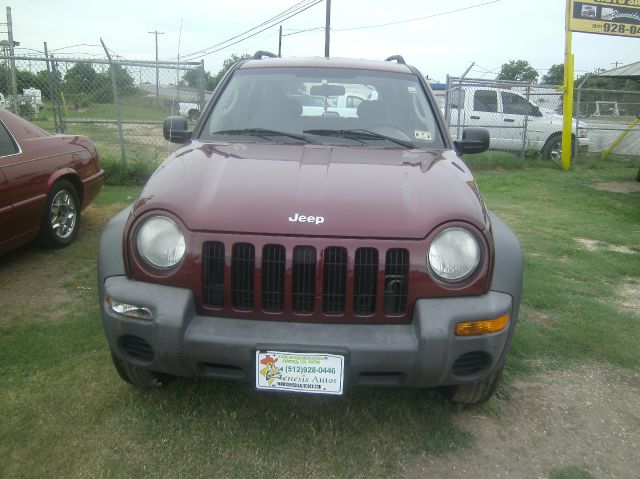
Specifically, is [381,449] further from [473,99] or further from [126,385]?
[473,99]

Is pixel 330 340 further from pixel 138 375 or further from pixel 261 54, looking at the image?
pixel 261 54

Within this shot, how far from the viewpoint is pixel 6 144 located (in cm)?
456

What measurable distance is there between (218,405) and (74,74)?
301 inches

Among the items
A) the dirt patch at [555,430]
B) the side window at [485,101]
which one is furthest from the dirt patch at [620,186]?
the dirt patch at [555,430]

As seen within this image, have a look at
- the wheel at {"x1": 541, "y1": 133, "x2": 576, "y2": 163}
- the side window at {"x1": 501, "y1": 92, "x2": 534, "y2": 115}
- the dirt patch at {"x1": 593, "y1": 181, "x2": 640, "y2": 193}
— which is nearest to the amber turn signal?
the dirt patch at {"x1": 593, "y1": 181, "x2": 640, "y2": 193}

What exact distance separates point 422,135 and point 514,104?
10239 millimetres

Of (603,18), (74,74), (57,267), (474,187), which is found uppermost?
(603,18)

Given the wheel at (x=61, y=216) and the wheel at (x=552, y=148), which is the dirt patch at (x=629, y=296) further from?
the wheel at (x=552, y=148)

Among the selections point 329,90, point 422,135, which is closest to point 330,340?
point 422,135

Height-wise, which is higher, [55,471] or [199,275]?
[199,275]

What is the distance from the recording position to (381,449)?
2.53 metres

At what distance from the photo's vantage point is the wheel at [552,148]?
13.3 m

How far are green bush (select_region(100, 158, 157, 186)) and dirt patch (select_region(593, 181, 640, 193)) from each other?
827 centimetres

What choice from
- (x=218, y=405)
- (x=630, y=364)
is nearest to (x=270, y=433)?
(x=218, y=405)
